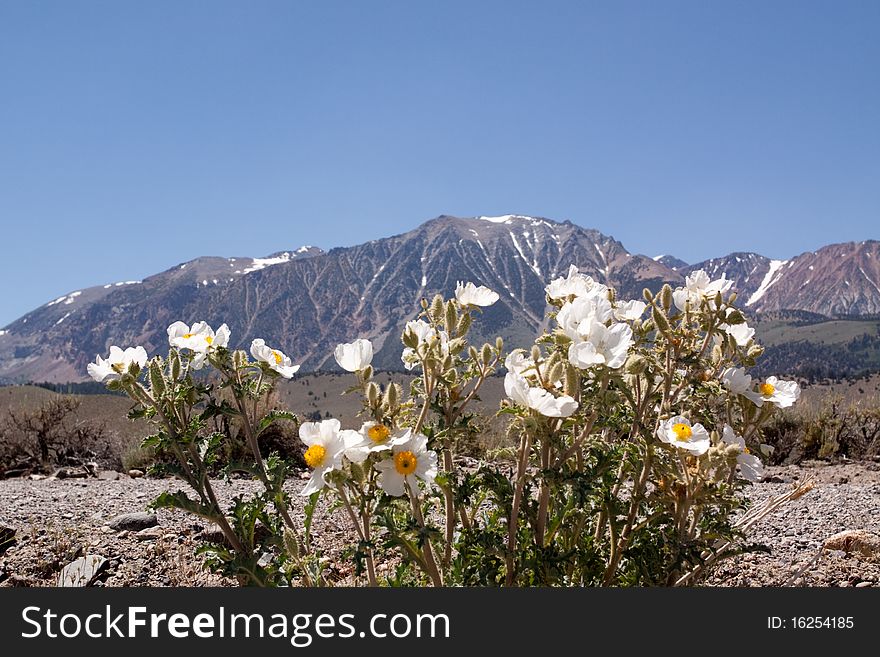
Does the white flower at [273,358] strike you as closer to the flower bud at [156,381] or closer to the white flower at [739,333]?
the flower bud at [156,381]

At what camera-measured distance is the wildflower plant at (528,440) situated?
2.45 metres

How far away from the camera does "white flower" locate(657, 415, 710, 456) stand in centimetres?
251

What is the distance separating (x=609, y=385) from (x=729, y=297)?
3.12 feet

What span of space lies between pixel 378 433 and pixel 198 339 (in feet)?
3.93

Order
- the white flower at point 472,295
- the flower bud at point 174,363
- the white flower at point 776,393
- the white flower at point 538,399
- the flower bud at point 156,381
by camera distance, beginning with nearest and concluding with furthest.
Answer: the white flower at point 538,399
the flower bud at point 156,381
the flower bud at point 174,363
the white flower at point 776,393
the white flower at point 472,295

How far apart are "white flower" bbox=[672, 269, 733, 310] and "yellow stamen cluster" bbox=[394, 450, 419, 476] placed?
171 centimetres

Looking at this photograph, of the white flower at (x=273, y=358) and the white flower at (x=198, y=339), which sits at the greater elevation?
the white flower at (x=198, y=339)

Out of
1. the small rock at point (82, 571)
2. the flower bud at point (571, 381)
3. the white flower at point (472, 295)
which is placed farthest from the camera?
the small rock at point (82, 571)

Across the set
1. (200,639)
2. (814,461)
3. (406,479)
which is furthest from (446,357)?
(814,461)

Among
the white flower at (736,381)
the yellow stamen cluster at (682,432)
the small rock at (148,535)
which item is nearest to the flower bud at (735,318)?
the white flower at (736,381)

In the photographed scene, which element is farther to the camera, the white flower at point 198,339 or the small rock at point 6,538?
the small rock at point 6,538

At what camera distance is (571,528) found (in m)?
3.22

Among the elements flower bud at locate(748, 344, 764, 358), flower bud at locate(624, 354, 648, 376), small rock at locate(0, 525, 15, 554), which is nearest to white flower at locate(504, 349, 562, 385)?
flower bud at locate(624, 354, 648, 376)

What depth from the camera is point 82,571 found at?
4.30m
